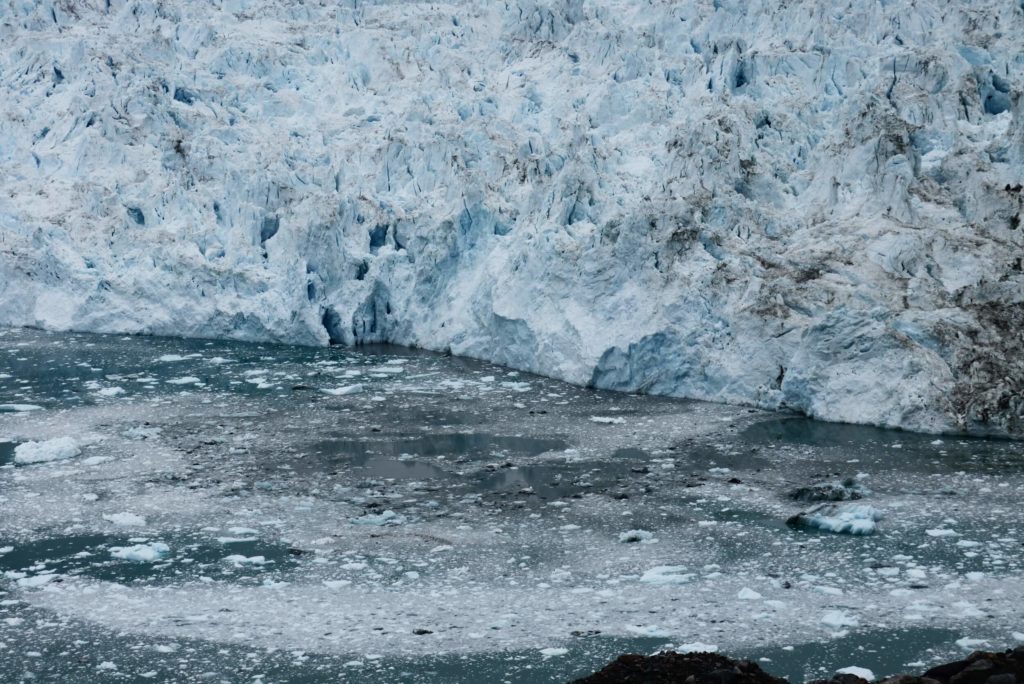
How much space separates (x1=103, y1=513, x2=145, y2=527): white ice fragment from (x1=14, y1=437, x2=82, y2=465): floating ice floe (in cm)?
155

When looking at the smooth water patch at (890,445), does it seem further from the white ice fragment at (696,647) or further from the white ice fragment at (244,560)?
the white ice fragment at (244,560)

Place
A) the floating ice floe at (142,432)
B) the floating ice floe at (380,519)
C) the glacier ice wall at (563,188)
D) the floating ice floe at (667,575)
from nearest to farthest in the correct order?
1. the floating ice floe at (667,575)
2. the floating ice floe at (380,519)
3. the floating ice floe at (142,432)
4. the glacier ice wall at (563,188)

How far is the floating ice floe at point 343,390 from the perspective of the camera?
10.5m

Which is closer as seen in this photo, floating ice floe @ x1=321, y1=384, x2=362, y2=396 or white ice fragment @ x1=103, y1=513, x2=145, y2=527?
white ice fragment @ x1=103, y1=513, x2=145, y2=527

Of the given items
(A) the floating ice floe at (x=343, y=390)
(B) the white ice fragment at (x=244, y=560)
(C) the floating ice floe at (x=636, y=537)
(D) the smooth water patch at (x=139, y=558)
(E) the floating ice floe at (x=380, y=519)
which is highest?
(A) the floating ice floe at (x=343, y=390)

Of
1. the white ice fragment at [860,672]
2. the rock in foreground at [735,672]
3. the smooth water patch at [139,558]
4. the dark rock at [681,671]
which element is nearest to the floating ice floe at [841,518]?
the white ice fragment at [860,672]

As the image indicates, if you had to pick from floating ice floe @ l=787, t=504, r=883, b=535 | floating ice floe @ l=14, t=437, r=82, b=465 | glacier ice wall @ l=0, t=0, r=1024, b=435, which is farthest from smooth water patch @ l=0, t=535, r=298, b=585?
glacier ice wall @ l=0, t=0, r=1024, b=435

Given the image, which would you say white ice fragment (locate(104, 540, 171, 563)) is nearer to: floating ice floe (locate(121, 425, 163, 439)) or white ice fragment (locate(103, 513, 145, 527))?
white ice fragment (locate(103, 513, 145, 527))

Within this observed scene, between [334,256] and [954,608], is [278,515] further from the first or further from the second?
[334,256]

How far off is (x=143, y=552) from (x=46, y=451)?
8.25 feet

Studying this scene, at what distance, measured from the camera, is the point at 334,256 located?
1292cm

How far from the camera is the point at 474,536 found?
268 inches

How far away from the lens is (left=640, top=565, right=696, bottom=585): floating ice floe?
19.8 ft

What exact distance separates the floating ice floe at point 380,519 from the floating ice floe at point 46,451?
277 centimetres
